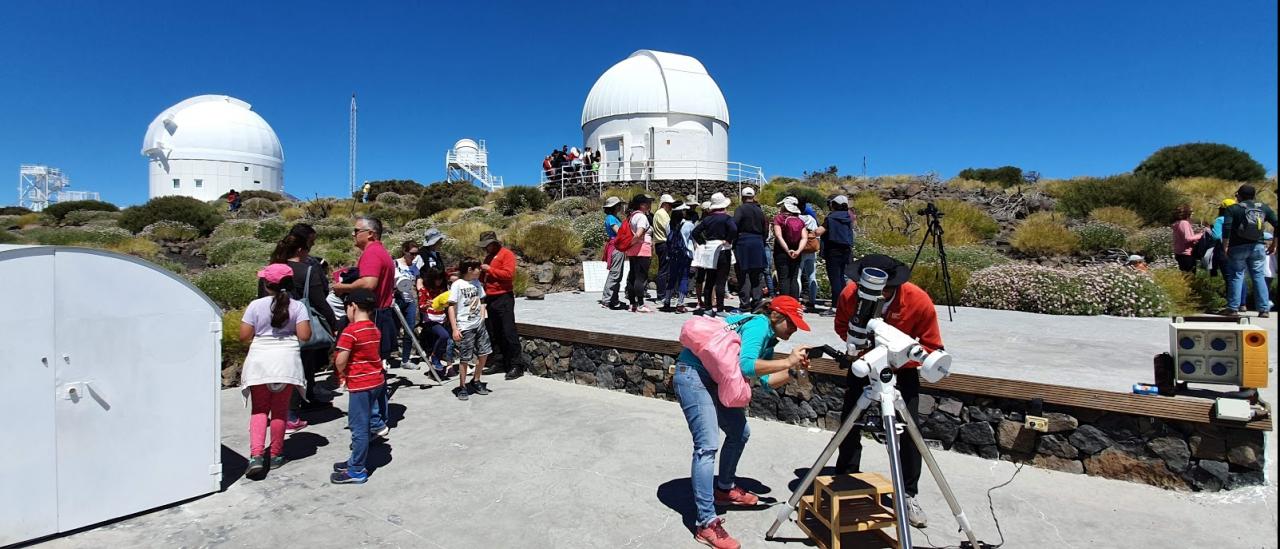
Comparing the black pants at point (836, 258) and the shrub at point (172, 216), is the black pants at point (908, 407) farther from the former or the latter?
the shrub at point (172, 216)

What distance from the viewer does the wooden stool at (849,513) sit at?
9.82 feet

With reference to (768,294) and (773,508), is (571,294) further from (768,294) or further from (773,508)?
(773,508)

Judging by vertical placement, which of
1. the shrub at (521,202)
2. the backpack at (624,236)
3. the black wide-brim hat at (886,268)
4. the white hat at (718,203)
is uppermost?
the shrub at (521,202)

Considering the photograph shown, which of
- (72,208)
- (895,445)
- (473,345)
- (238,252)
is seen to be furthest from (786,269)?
(72,208)

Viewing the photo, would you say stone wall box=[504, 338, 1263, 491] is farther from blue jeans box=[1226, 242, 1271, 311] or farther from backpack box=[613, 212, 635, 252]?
blue jeans box=[1226, 242, 1271, 311]

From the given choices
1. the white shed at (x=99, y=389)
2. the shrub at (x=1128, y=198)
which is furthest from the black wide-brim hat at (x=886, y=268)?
the shrub at (x=1128, y=198)

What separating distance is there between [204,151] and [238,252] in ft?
116

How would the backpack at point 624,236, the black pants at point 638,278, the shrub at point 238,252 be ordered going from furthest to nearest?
the shrub at point 238,252 < the black pants at point 638,278 < the backpack at point 624,236

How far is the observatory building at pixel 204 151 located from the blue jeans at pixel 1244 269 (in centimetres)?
5352

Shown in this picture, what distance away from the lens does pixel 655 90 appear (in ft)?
100

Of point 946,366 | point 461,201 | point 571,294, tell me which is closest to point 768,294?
point 571,294

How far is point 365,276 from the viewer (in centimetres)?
471

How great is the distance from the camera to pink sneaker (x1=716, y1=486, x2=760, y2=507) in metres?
3.54

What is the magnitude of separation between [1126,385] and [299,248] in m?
6.09
